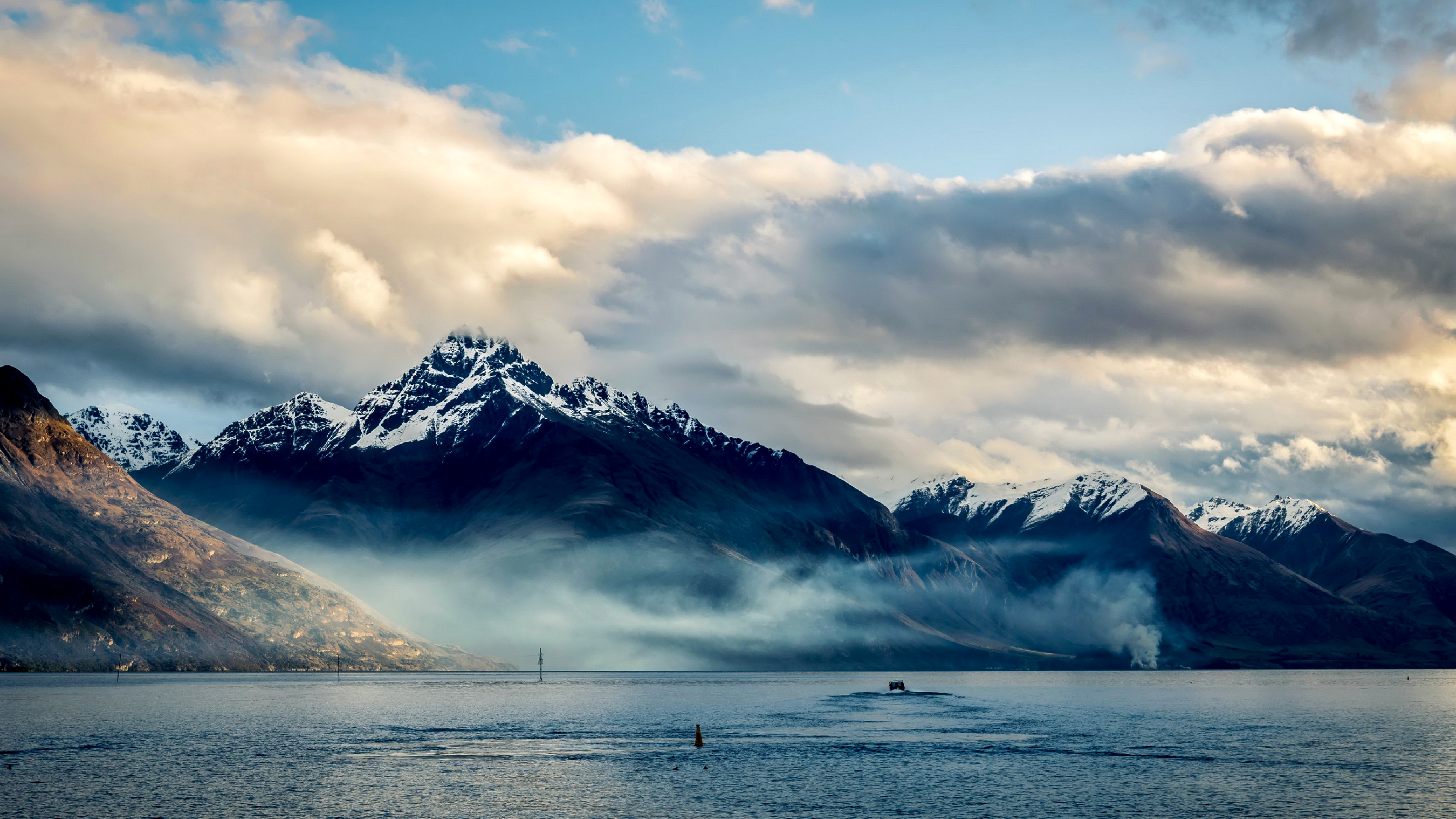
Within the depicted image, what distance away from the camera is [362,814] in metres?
102

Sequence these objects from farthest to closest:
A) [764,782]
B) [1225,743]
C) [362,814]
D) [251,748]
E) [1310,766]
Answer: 1. [1225,743]
2. [251,748]
3. [1310,766]
4. [764,782]
5. [362,814]

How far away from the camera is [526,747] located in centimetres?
16350

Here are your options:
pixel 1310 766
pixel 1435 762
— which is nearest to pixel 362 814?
pixel 1310 766

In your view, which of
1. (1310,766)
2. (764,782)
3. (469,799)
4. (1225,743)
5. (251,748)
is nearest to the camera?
(469,799)

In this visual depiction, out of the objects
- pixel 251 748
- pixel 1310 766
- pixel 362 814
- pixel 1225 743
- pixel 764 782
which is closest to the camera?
pixel 362 814

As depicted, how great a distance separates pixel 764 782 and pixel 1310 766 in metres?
65.6

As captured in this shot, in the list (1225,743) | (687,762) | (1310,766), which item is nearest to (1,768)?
(687,762)

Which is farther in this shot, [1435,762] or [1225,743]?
[1225,743]

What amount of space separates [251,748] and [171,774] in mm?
32462

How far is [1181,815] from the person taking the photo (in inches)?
4080

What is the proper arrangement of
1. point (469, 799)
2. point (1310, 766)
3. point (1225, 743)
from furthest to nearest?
point (1225, 743) → point (1310, 766) → point (469, 799)

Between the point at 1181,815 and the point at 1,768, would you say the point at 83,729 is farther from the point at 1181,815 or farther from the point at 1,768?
the point at 1181,815

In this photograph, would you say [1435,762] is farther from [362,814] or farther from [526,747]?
[362,814]

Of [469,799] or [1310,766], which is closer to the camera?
Result: [469,799]
